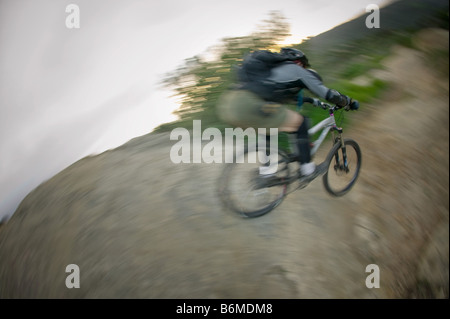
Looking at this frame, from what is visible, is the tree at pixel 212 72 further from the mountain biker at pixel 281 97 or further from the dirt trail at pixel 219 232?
the mountain biker at pixel 281 97

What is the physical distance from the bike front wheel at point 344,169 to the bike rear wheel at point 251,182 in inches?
24.3

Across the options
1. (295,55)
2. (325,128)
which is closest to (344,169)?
(325,128)

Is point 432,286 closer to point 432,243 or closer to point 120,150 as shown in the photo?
point 432,243

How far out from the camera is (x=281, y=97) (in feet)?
8.75

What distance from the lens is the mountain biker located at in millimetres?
2586

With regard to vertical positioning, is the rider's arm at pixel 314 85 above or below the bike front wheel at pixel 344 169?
above

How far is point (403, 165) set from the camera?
167 inches

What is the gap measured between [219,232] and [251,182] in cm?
65

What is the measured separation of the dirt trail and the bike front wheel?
5.6 inches

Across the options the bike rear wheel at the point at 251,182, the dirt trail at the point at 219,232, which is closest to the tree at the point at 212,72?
the dirt trail at the point at 219,232

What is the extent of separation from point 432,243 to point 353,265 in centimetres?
167

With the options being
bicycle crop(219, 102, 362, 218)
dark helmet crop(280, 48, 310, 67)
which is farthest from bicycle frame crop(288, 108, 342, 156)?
dark helmet crop(280, 48, 310, 67)

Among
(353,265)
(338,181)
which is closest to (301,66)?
(338,181)

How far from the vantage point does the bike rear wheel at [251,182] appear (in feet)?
9.76
